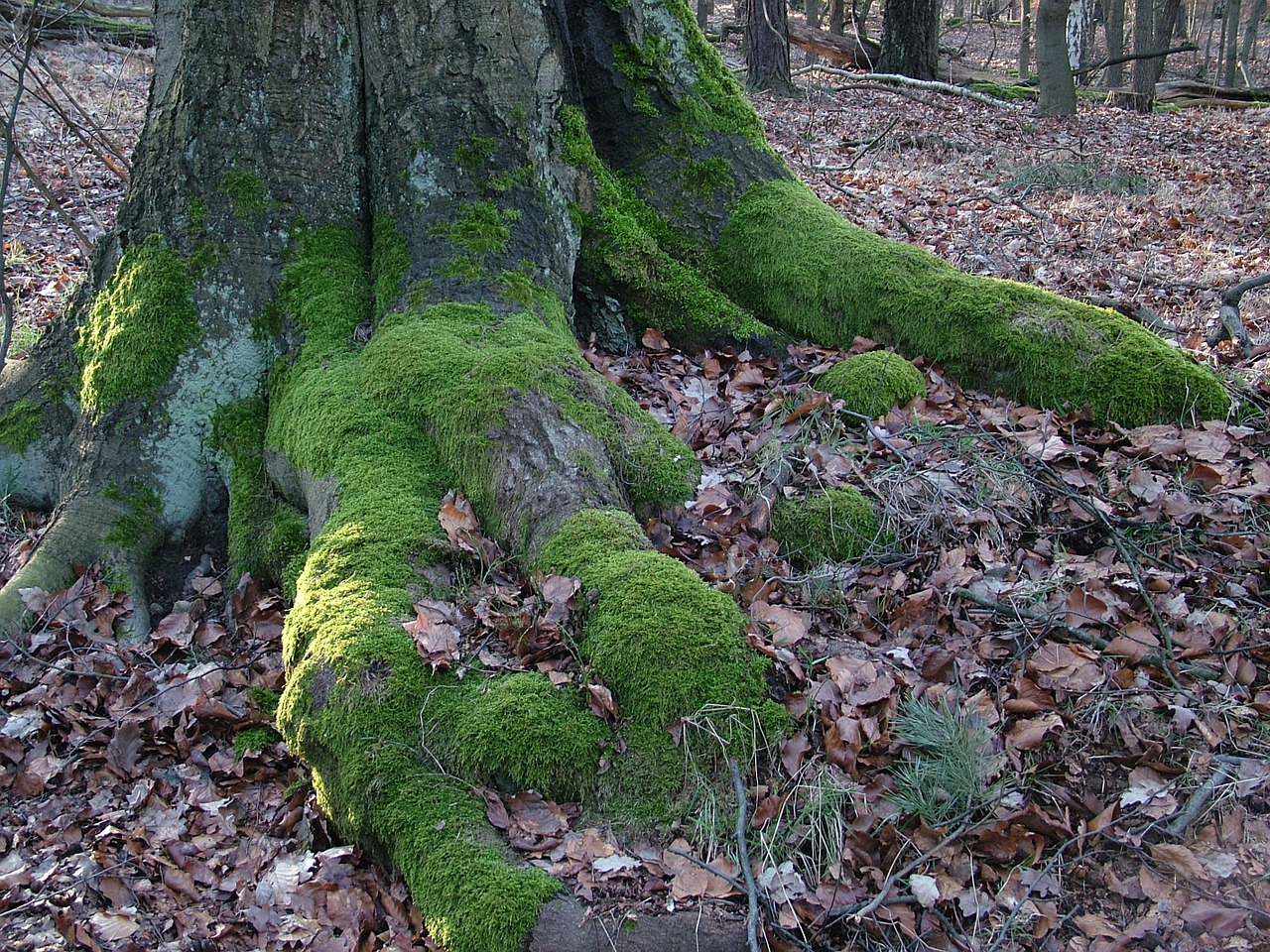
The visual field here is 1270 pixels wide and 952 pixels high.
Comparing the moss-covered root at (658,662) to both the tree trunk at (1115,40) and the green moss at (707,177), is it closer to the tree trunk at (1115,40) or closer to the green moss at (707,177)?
the green moss at (707,177)

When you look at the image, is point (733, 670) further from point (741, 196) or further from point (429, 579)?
point (741, 196)

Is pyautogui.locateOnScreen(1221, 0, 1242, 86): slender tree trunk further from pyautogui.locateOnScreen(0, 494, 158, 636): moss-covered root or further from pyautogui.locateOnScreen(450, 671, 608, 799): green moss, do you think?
pyautogui.locateOnScreen(0, 494, 158, 636): moss-covered root

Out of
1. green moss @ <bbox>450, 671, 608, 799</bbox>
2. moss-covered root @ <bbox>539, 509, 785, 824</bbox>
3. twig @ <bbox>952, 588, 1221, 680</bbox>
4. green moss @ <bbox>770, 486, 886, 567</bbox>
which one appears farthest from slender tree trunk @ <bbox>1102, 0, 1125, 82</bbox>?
green moss @ <bbox>450, 671, 608, 799</bbox>

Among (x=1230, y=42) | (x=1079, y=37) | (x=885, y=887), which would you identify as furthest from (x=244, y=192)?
(x=1230, y=42)

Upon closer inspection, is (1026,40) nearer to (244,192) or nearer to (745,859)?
(244,192)

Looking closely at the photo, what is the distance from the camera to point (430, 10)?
4.71 m

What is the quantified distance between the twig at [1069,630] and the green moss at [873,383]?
51.8 inches

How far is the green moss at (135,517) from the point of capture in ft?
14.5

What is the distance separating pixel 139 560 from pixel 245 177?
1.94 meters

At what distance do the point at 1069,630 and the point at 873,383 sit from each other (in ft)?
5.60

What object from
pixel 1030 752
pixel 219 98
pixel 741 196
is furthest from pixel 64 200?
pixel 1030 752

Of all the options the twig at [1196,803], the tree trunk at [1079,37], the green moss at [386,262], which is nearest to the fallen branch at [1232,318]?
the twig at [1196,803]

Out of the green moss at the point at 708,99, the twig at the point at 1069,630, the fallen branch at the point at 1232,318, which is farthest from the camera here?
the green moss at the point at 708,99

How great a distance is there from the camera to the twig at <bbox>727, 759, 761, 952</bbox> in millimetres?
2516
